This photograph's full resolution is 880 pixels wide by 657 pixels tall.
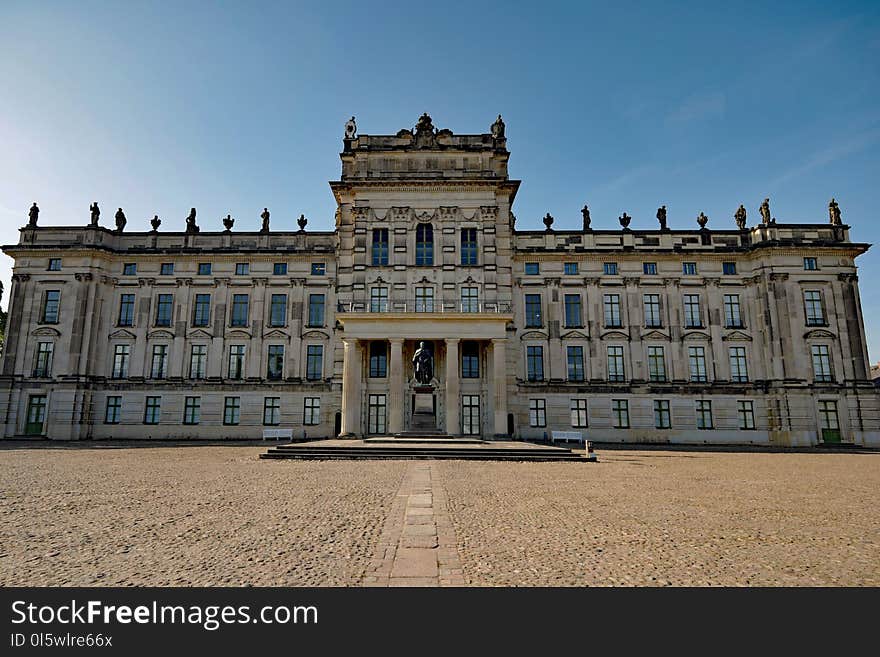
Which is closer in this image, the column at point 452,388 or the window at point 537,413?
the column at point 452,388

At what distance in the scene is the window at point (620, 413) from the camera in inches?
1517

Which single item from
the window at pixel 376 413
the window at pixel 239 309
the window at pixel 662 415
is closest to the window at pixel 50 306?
the window at pixel 239 309

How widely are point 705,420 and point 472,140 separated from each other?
28601mm

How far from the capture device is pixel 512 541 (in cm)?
761

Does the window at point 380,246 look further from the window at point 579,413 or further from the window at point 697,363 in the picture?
the window at point 697,363

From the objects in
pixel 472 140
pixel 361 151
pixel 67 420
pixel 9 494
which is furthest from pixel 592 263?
pixel 67 420

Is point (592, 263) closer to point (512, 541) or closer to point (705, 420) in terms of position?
point (705, 420)

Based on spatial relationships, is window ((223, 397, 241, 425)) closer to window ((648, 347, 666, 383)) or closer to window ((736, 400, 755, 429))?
window ((648, 347, 666, 383))

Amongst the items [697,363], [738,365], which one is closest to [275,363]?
[697,363]

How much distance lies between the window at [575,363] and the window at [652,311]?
5924 millimetres

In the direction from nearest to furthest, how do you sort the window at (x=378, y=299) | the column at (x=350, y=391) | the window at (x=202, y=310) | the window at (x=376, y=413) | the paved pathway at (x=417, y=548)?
the paved pathway at (x=417, y=548), the column at (x=350, y=391), the window at (x=376, y=413), the window at (x=378, y=299), the window at (x=202, y=310)

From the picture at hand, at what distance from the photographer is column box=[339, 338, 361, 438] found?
33.8m

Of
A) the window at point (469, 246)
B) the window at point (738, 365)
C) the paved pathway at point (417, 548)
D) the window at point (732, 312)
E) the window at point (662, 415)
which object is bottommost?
the paved pathway at point (417, 548)
